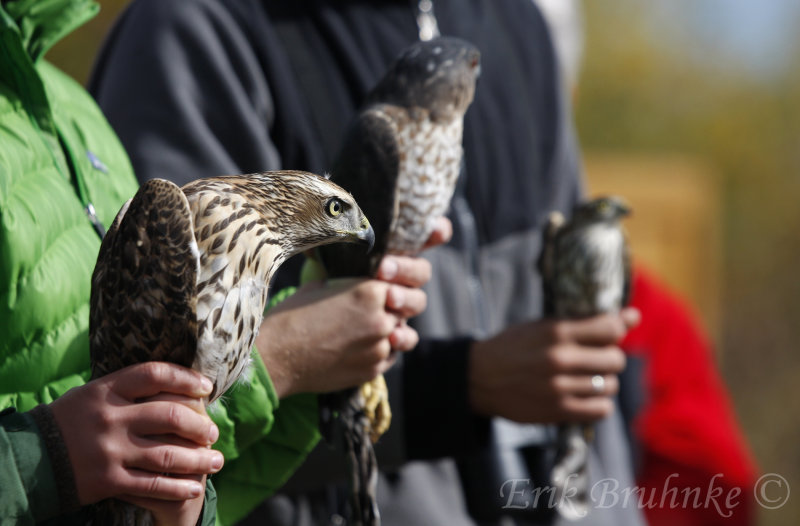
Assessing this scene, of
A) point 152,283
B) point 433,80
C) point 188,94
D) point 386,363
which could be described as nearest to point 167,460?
point 152,283

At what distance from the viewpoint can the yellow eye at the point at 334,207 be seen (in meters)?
1.56

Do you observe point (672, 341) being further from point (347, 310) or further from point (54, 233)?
point (54, 233)

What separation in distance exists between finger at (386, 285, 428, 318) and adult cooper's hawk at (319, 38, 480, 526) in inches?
2.8

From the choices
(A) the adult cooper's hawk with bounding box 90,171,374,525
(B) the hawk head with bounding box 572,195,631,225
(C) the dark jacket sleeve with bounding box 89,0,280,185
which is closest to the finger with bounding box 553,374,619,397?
(B) the hawk head with bounding box 572,195,631,225

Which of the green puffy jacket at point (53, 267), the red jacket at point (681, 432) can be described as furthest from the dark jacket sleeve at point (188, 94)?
the red jacket at point (681, 432)

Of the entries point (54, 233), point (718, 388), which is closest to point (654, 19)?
point (718, 388)

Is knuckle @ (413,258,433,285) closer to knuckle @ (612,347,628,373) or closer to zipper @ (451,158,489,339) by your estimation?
zipper @ (451,158,489,339)

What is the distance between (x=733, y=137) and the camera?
754 inches

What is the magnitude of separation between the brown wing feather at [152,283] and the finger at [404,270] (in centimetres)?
69

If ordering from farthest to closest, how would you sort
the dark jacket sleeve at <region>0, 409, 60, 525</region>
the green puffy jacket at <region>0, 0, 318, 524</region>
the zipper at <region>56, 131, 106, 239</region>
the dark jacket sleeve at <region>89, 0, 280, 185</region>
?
the dark jacket sleeve at <region>89, 0, 280, 185</region>, the zipper at <region>56, 131, 106, 239</region>, the green puffy jacket at <region>0, 0, 318, 524</region>, the dark jacket sleeve at <region>0, 409, 60, 525</region>

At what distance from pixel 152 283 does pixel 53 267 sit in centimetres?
31

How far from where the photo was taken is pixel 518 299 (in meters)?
3.00

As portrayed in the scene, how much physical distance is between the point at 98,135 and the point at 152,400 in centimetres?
80

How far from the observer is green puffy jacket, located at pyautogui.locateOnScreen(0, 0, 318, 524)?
1.50m
